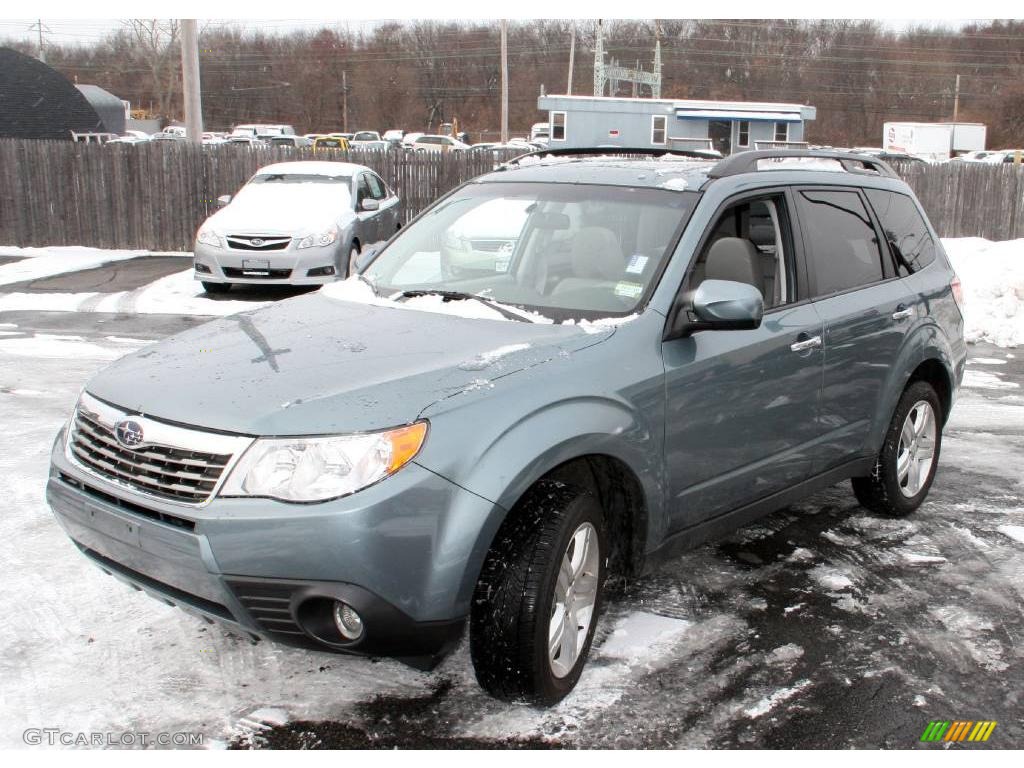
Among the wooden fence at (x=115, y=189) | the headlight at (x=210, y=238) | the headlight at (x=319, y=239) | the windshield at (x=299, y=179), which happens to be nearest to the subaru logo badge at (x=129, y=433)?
the headlight at (x=319, y=239)

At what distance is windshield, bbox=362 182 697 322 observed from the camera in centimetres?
392

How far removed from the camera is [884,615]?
411 centimetres

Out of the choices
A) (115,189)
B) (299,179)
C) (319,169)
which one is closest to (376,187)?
(319,169)

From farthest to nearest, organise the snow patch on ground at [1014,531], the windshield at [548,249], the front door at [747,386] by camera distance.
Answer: the snow patch on ground at [1014,531], the windshield at [548,249], the front door at [747,386]

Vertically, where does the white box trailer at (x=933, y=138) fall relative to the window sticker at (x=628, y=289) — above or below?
above

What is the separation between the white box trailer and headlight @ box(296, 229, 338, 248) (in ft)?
159

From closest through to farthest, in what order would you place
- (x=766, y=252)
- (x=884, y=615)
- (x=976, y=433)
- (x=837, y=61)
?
(x=884, y=615)
(x=766, y=252)
(x=976, y=433)
(x=837, y=61)

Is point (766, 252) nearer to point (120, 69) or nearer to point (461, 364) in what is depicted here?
point (461, 364)

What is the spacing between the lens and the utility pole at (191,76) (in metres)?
17.4

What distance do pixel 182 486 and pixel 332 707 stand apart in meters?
0.93

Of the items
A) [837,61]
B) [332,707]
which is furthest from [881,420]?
[837,61]

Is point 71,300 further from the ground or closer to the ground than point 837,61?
closer to the ground

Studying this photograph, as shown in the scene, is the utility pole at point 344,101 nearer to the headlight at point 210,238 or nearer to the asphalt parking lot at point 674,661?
the headlight at point 210,238

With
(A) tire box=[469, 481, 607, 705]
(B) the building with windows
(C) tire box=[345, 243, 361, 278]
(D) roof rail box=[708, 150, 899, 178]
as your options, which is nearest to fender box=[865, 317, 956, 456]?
(D) roof rail box=[708, 150, 899, 178]
